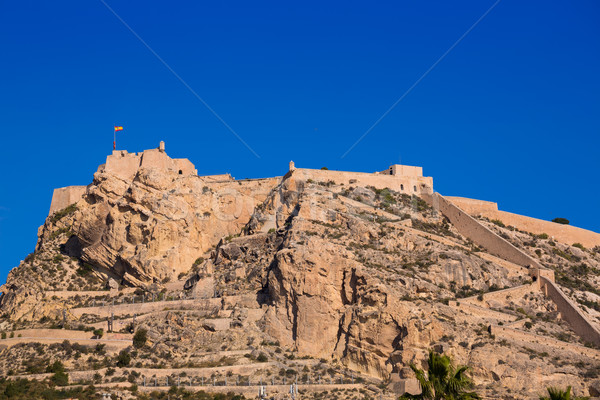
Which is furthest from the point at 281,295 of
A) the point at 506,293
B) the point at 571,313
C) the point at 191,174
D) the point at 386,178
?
the point at 386,178

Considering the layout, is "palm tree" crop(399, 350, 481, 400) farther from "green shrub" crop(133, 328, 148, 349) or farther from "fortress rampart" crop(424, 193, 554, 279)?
"fortress rampart" crop(424, 193, 554, 279)

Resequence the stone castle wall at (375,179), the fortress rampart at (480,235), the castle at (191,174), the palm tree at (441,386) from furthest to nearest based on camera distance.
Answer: the stone castle wall at (375,179) < the castle at (191,174) < the fortress rampart at (480,235) < the palm tree at (441,386)

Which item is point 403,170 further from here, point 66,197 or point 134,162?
point 66,197

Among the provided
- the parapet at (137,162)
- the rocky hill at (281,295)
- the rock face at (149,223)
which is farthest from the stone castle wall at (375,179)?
the parapet at (137,162)

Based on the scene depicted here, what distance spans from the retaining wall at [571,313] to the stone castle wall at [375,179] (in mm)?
17678

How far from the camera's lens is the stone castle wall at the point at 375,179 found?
6969cm

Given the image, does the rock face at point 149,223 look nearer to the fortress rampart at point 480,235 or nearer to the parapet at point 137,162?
the parapet at point 137,162

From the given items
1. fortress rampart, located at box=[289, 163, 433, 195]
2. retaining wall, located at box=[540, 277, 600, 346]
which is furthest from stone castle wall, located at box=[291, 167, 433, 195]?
retaining wall, located at box=[540, 277, 600, 346]

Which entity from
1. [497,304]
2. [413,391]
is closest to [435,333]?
[413,391]

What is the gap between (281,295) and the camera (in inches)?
2133

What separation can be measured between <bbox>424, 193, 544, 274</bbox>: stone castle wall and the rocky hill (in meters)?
0.63

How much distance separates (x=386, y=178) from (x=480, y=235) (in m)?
10.3

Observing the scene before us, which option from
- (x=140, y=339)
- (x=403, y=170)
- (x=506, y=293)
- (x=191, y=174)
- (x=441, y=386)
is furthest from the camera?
(x=403, y=170)

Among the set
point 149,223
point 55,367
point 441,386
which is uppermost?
point 149,223
